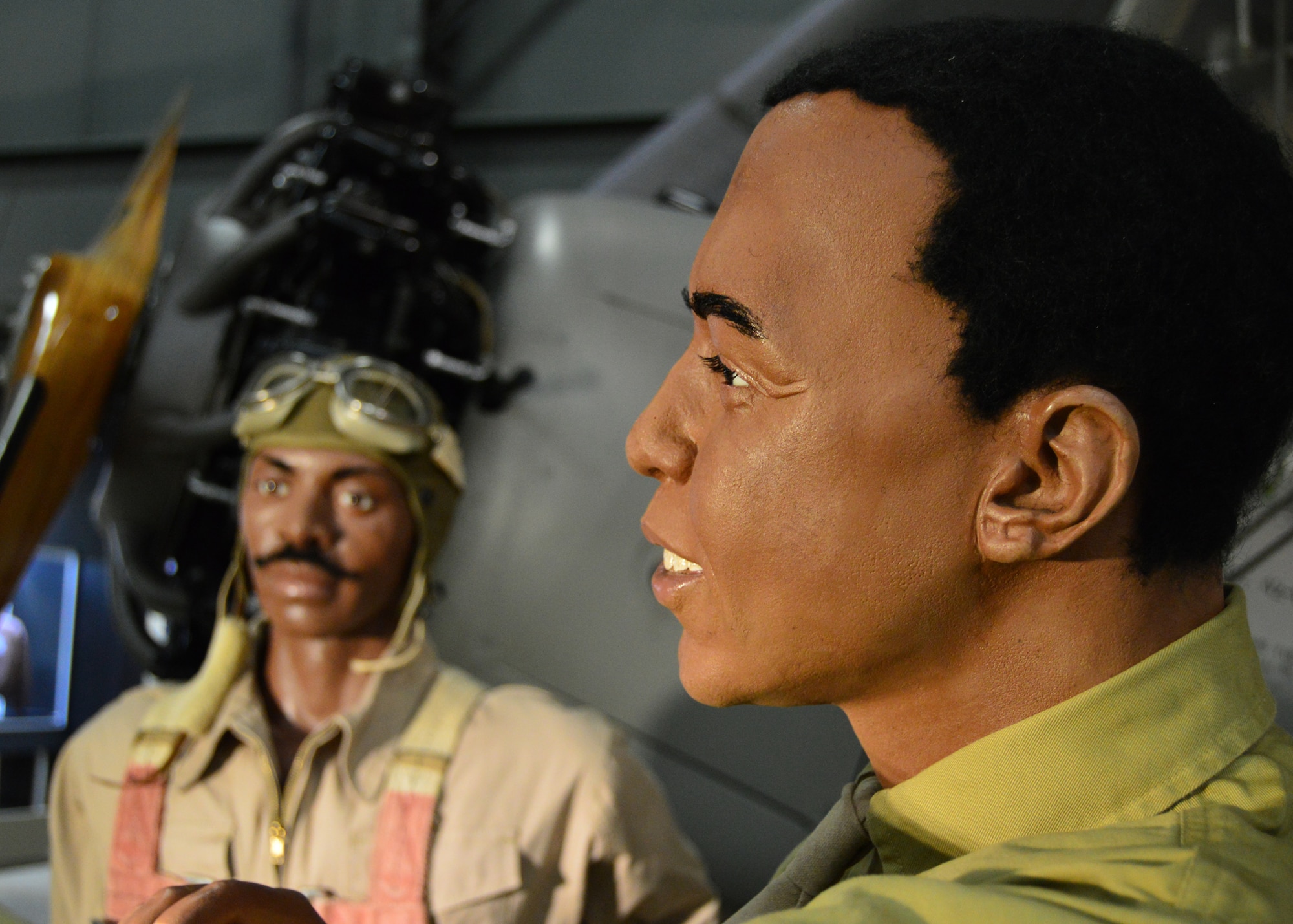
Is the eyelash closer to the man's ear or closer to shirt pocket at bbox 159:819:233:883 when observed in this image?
the man's ear

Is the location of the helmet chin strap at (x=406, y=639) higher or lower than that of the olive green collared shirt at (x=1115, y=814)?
lower

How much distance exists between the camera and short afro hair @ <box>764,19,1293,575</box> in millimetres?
667

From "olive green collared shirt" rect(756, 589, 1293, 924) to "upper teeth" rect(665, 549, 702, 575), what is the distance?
19 cm

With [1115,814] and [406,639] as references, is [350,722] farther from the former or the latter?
[1115,814]

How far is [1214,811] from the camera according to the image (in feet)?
1.96

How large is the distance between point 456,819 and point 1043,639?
1.34 meters

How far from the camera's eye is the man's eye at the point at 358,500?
81.2 inches

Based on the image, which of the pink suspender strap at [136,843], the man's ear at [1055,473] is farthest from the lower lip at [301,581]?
the man's ear at [1055,473]

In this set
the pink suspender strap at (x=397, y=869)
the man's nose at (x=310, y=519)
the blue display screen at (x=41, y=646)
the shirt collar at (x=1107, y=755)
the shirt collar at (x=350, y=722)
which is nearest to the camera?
the shirt collar at (x=1107, y=755)

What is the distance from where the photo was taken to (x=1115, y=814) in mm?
630

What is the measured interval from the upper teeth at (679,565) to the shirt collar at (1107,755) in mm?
196

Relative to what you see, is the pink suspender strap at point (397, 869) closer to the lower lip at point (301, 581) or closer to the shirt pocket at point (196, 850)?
the shirt pocket at point (196, 850)

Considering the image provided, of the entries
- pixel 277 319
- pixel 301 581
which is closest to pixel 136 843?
pixel 301 581

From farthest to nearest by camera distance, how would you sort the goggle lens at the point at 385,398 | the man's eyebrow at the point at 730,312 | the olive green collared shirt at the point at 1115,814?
the goggle lens at the point at 385,398 < the man's eyebrow at the point at 730,312 < the olive green collared shirt at the point at 1115,814
